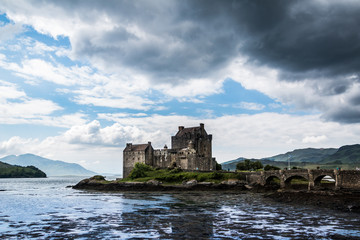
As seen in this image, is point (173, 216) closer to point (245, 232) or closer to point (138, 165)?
point (245, 232)

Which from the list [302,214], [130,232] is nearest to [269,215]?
[302,214]

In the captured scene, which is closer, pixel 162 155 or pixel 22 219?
pixel 22 219

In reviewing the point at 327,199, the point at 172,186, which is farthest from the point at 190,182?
the point at 327,199

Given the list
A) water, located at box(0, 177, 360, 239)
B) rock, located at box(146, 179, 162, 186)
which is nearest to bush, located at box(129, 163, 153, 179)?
rock, located at box(146, 179, 162, 186)

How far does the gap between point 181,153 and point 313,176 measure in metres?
42.9

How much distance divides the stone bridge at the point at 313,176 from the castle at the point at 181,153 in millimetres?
20410

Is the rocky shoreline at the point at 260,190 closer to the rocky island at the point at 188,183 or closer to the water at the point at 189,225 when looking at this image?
the rocky island at the point at 188,183

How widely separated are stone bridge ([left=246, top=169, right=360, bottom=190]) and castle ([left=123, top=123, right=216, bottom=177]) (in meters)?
20.4

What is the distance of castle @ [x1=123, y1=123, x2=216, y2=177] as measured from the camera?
9719 centimetres

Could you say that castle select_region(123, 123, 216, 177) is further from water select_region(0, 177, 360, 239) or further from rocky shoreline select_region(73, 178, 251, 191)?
water select_region(0, 177, 360, 239)

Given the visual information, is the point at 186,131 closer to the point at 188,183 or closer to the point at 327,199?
the point at 188,183

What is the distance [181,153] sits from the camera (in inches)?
3890

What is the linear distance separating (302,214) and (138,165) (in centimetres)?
6544

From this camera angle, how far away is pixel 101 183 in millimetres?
93812
